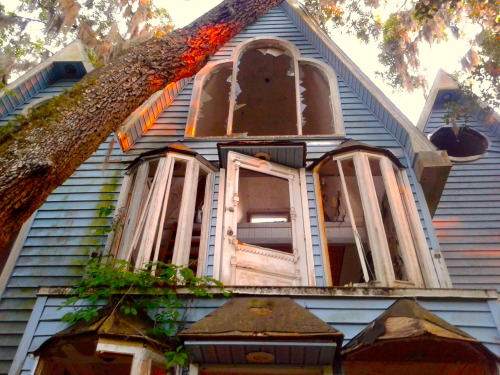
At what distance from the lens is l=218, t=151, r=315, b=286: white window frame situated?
557cm

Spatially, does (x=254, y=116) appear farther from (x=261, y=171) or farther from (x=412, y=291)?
(x=412, y=291)

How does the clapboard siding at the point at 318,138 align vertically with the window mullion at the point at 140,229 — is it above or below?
above

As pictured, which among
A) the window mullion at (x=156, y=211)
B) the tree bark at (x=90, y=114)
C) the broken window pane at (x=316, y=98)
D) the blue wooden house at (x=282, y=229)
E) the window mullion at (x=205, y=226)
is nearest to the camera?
the tree bark at (x=90, y=114)

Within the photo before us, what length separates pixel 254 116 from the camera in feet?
40.5

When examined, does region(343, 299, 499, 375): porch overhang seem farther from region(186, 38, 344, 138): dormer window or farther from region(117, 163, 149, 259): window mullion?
region(186, 38, 344, 138): dormer window

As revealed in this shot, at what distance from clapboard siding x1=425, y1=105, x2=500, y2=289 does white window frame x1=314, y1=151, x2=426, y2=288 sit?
7.34ft

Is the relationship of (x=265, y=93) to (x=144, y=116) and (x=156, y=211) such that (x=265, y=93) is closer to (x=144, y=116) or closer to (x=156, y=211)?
(x=144, y=116)

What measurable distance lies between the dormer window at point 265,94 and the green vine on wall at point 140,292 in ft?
11.1

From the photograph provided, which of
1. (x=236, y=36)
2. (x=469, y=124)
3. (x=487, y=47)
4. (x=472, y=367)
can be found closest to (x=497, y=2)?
(x=487, y=47)

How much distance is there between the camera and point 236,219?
20.1ft

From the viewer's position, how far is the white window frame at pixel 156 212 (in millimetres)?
5590

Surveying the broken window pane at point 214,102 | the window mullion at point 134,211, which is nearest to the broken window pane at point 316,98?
the broken window pane at point 214,102

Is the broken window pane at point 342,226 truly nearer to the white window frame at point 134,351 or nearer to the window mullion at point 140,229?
the window mullion at point 140,229

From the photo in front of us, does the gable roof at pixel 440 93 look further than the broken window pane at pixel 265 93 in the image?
Yes
